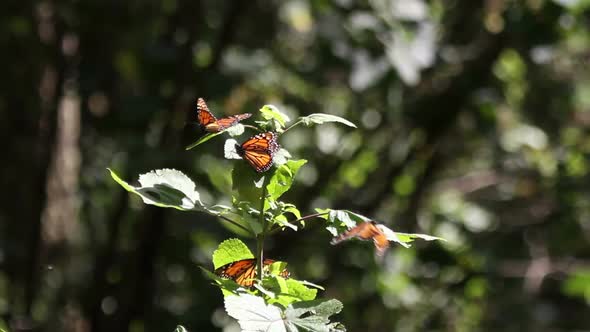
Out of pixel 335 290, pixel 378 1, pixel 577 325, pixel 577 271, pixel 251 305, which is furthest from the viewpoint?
pixel 577 325

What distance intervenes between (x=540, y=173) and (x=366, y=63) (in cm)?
117

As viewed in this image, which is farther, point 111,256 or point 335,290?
point 335,290

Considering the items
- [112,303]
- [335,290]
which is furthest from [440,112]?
[112,303]

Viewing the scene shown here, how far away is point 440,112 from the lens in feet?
7.70

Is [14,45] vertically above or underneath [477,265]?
underneath

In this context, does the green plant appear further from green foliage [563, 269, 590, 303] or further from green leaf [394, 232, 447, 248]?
green foliage [563, 269, 590, 303]

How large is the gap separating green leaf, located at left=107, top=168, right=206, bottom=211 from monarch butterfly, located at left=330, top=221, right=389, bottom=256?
138 millimetres

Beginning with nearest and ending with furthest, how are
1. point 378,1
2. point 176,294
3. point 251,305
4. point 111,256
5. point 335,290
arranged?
1. point 251,305
2. point 378,1
3. point 111,256
4. point 176,294
5. point 335,290

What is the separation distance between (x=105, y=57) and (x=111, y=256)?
0.62 m

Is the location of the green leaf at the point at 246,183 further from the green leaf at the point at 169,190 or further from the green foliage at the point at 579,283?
the green foliage at the point at 579,283

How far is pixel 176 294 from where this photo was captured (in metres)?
2.31

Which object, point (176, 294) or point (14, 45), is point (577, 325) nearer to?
point (176, 294)

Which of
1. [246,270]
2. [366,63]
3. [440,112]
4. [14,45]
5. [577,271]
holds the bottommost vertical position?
[246,270]

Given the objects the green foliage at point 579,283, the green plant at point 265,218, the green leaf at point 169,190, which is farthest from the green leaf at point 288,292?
the green foliage at point 579,283
